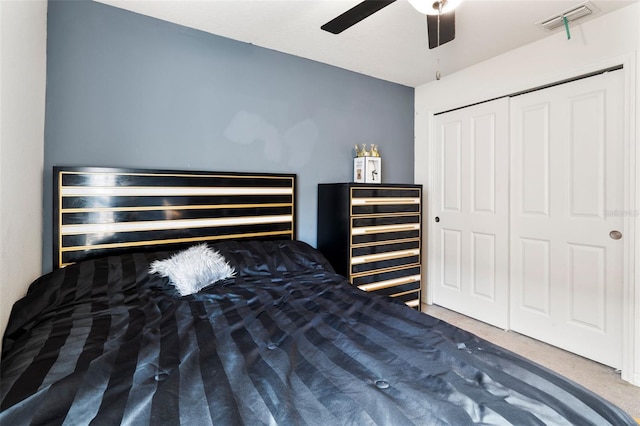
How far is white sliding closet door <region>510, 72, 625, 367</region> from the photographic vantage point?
2.18 m

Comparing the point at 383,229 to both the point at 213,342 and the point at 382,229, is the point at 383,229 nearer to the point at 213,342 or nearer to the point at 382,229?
the point at 382,229

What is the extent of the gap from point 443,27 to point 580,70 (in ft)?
4.59

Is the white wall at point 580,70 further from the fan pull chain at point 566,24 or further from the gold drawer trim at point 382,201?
the gold drawer trim at point 382,201

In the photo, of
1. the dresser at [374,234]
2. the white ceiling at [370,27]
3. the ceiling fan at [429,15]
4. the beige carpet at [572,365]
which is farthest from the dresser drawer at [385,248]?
the white ceiling at [370,27]

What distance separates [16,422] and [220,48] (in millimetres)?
2418

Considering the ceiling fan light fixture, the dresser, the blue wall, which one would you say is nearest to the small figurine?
the blue wall

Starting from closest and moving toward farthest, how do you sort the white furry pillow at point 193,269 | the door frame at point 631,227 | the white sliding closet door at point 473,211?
the white furry pillow at point 193,269
the door frame at point 631,227
the white sliding closet door at point 473,211

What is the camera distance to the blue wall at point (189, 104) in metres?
Result: 1.91

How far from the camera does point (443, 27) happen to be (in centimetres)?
165

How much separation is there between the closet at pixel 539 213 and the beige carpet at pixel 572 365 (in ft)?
0.28

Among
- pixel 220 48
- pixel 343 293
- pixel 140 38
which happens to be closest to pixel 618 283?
pixel 343 293

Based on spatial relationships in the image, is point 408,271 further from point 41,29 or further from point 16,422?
point 41,29

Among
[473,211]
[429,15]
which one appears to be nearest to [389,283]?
[473,211]

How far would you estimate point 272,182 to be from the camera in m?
2.61
